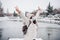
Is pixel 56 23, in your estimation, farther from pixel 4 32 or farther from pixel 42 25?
pixel 4 32

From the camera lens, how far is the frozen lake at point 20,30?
225cm

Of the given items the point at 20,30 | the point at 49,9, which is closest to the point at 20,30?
the point at 20,30

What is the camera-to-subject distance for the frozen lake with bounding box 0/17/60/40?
2250mm

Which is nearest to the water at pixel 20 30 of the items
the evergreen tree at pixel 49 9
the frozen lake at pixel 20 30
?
the frozen lake at pixel 20 30

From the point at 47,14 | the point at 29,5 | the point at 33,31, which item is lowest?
the point at 33,31

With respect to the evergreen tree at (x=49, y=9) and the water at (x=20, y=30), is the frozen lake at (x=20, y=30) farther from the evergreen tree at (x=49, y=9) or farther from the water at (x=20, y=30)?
the evergreen tree at (x=49, y=9)

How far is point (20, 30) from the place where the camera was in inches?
88.4

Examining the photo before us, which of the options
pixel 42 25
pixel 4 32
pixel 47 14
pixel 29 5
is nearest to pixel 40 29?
pixel 42 25

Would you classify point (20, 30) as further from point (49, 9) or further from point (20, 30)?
point (49, 9)

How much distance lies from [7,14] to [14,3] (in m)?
0.20

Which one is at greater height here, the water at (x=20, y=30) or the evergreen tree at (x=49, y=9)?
the evergreen tree at (x=49, y=9)

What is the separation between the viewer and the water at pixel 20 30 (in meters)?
2.25

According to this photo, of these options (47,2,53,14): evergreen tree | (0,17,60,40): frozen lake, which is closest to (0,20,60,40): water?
(0,17,60,40): frozen lake

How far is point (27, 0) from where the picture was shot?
2.25 m
